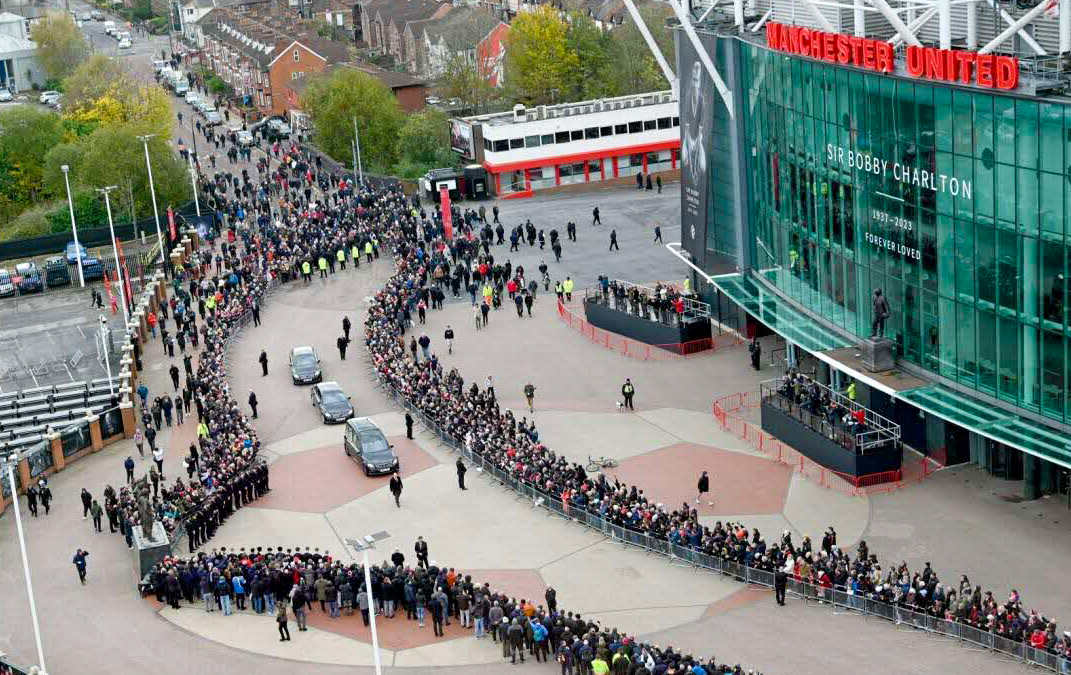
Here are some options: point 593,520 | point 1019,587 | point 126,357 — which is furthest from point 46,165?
point 1019,587

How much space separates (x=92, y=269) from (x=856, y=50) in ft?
170

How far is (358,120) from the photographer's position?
108 m

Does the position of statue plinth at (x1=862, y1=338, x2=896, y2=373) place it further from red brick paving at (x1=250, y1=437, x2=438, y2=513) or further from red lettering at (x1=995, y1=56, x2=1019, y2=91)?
red brick paving at (x1=250, y1=437, x2=438, y2=513)

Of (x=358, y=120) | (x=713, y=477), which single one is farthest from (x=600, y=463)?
(x=358, y=120)

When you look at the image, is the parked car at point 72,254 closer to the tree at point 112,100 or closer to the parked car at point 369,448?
the tree at point 112,100

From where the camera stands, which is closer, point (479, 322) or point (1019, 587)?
point (1019, 587)

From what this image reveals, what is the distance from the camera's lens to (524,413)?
5891 cm

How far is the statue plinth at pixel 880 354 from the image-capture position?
50.2m

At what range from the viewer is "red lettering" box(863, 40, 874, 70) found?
1860 inches

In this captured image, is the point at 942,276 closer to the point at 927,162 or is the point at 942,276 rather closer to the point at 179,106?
the point at 927,162

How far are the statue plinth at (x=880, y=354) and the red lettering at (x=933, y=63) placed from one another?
29.9 ft

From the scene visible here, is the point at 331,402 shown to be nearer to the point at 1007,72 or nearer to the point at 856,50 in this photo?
the point at 856,50

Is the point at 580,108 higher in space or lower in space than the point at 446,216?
higher

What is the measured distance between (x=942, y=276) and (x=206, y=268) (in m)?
46.4
